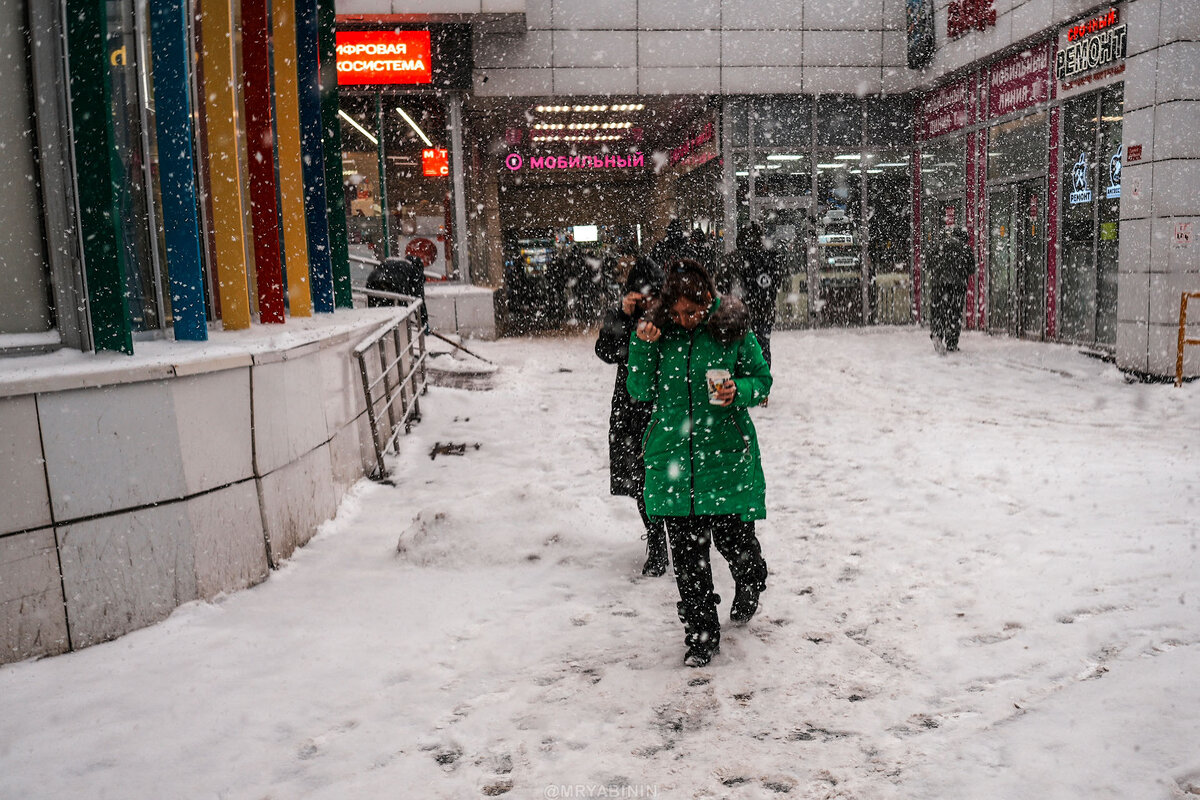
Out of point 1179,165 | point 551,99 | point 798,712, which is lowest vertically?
point 798,712

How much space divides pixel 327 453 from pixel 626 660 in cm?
274

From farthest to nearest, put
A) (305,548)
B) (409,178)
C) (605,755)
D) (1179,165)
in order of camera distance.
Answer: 1. (409,178)
2. (1179,165)
3. (305,548)
4. (605,755)

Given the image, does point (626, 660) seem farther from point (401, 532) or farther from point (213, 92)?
point (213, 92)

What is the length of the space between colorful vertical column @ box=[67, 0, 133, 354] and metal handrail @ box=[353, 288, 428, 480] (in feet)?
6.66

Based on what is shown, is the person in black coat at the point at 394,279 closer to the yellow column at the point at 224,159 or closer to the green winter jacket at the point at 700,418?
the yellow column at the point at 224,159

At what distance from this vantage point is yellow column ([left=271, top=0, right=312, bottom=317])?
6.98 metres

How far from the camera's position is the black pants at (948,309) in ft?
44.8

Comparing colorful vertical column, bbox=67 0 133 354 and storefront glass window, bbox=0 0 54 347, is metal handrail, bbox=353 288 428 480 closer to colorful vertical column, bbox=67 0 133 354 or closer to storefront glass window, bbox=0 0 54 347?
colorful vertical column, bbox=67 0 133 354

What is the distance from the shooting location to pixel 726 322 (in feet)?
12.2

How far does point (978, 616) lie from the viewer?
4.21m

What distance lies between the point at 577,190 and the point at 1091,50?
19444mm

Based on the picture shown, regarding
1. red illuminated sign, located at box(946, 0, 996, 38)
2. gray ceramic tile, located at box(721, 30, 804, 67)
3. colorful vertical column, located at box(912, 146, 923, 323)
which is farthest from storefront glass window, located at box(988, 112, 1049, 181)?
gray ceramic tile, located at box(721, 30, 804, 67)

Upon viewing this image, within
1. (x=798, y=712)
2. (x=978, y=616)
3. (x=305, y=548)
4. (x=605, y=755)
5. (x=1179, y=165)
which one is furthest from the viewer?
(x=1179, y=165)

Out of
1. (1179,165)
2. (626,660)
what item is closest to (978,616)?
(626,660)
